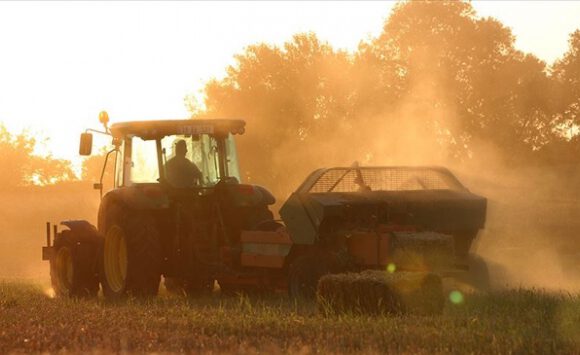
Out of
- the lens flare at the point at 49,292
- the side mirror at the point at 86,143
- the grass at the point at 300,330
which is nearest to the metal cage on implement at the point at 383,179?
the grass at the point at 300,330

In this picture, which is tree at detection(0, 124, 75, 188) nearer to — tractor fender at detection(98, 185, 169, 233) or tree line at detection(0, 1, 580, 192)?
tree line at detection(0, 1, 580, 192)

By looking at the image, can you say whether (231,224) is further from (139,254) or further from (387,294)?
(387,294)

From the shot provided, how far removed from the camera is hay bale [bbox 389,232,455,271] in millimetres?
14602

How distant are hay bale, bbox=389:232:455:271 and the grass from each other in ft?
2.43

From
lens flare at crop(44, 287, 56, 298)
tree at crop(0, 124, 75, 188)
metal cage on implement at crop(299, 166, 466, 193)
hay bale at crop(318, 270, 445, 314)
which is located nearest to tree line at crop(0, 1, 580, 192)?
tree at crop(0, 124, 75, 188)

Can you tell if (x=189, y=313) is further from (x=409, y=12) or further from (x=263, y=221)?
(x=409, y=12)

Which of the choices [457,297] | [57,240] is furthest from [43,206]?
[457,297]

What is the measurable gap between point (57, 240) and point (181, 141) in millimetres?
2906

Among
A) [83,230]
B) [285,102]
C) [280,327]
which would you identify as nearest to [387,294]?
[280,327]

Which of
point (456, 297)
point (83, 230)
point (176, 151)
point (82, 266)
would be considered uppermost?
point (176, 151)

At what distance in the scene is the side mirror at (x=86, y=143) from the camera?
17.5 m

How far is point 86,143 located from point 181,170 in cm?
149

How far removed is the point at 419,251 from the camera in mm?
14602

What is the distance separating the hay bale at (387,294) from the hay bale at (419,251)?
1245 mm
